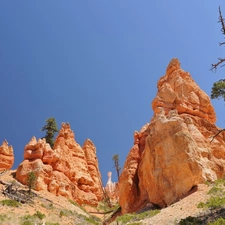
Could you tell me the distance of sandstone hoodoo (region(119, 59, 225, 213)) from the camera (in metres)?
28.7

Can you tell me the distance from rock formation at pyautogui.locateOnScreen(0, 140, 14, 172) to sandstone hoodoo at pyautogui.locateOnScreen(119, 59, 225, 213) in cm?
3181

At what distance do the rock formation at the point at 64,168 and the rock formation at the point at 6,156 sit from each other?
499 inches

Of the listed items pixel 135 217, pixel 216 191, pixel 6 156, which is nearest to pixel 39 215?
pixel 135 217

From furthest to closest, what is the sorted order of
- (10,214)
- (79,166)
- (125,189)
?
(79,166)
(125,189)
(10,214)

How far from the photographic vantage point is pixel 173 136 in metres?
31.1

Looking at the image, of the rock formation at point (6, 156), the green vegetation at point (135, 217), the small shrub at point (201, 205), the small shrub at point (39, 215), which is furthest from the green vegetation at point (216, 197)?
the rock formation at point (6, 156)

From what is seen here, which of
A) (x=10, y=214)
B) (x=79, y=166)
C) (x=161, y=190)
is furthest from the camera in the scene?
(x=79, y=166)

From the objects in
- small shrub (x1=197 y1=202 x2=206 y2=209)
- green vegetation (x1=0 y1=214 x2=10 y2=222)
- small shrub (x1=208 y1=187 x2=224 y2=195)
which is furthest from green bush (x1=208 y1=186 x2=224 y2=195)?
green vegetation (x1=0 y1=214 x2=10 y2=222)

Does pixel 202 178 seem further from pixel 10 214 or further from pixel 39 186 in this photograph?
pixel 39 186

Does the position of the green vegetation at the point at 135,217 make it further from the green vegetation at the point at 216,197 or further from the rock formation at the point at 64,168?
the rock formation at the point at 64,168

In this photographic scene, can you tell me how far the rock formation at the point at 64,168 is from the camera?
41781 mm

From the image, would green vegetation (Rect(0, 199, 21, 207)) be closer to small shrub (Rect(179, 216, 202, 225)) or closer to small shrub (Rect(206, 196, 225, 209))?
small shrub (Rect(179, 216, 202, 225))

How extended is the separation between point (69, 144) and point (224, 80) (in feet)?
140

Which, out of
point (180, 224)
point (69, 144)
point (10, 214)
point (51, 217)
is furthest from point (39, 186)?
point (180, 224)
